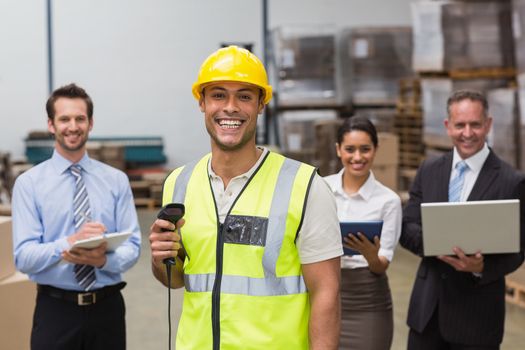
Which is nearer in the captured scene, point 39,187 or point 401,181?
point 39,187

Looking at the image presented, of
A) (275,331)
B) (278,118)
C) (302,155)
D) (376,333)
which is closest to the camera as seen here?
(275,331)

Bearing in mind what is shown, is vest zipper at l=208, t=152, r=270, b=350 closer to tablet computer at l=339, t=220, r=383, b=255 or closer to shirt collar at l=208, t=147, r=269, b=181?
shirt collar at l=208, t=147, r=269, b=181

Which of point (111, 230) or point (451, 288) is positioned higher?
point (111, 230)

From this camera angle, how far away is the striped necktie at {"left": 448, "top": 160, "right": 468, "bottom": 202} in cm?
385

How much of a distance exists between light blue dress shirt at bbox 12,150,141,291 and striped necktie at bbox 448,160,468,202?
154cm

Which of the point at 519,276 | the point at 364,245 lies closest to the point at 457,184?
the point at 364,245

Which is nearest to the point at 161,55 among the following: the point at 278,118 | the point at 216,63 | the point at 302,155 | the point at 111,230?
the point at 278,118

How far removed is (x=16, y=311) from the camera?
15.3 feet

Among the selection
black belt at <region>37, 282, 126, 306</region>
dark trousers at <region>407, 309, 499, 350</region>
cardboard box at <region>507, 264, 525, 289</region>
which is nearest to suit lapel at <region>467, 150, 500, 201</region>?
dark trousers at <region>407, 309, 499, 350</region>

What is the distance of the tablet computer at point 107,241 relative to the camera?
137 inches

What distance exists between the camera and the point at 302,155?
11.9m

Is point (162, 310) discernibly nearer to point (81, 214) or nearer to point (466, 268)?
point (81, 214)

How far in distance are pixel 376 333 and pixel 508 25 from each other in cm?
592

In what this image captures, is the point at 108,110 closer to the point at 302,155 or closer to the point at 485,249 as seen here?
the point at 302,155
